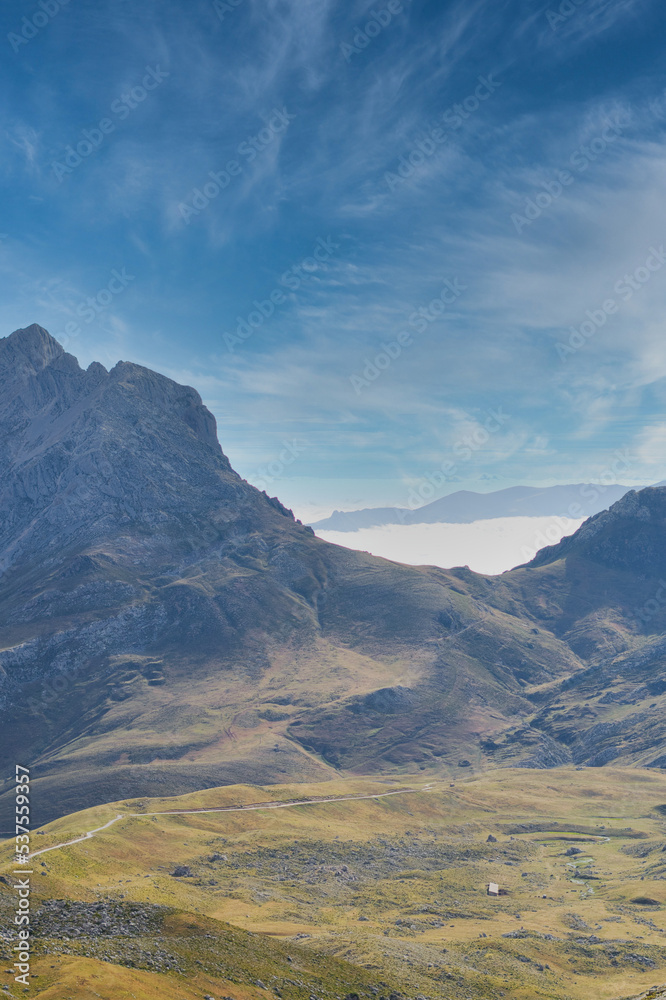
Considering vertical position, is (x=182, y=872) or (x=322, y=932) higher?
(x=182, y=872)

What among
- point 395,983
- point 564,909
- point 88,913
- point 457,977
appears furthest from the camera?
point 564,909

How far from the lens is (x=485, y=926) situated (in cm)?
16475

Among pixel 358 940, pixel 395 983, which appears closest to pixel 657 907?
pixel 358 940

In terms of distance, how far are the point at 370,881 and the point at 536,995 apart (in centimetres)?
8516

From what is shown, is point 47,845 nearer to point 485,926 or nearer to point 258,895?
point 258,895

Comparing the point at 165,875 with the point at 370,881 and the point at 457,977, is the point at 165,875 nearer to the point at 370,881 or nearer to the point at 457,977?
the point at 370,881

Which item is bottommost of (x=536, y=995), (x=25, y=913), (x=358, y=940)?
(x=536, y=995)

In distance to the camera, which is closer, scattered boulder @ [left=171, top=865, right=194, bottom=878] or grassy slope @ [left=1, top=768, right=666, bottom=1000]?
grassy slope @ [left=1, top=768, right=666, bottom=1000]

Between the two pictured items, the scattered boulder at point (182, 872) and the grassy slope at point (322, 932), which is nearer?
the grassy slope at point (322, 932)

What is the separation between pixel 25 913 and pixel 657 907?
17469 cm

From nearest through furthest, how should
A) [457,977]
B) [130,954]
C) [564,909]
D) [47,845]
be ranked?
[130,954], [457,977], [47,845], [564,909]

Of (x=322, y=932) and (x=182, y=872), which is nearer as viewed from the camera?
(x=322, y=932)

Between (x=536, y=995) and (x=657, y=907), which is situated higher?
(x=536, y=995)

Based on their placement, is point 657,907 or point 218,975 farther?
point 657,907
